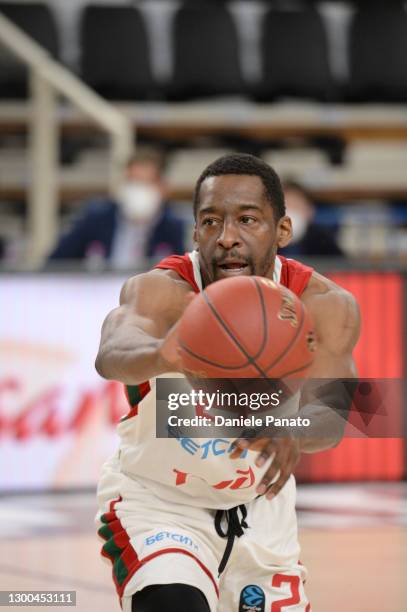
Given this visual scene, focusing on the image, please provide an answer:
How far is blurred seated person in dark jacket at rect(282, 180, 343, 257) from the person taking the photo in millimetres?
7812

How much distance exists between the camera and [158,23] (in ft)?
37.1

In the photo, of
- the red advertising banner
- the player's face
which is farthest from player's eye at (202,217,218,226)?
the red advertising banner

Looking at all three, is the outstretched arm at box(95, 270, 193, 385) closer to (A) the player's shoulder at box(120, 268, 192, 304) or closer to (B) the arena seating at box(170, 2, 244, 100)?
(A) the player's shoulder at box(120, 268, 192, 304)

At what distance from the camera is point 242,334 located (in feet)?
Result: 8.08

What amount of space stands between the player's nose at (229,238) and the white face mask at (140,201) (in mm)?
4556

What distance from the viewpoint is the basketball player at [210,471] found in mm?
2939

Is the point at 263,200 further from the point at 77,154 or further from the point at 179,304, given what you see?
the point at 77,154

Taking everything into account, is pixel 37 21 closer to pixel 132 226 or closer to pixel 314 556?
pixel 132 226

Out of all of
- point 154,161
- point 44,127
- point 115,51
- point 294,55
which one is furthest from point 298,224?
point 115,51

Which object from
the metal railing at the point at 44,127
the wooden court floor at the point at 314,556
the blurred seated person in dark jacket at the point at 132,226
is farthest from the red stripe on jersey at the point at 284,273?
the metal railing at the point at 44,127

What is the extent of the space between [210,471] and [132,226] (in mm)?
4692

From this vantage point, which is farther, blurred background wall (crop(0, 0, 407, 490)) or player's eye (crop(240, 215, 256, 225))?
blurred background wall (crop(0, 0, 407, 490))

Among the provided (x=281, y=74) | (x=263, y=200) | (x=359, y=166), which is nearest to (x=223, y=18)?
(x=281, y=74)

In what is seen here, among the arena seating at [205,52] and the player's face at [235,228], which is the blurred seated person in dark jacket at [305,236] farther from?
the player's face at [235,228]
